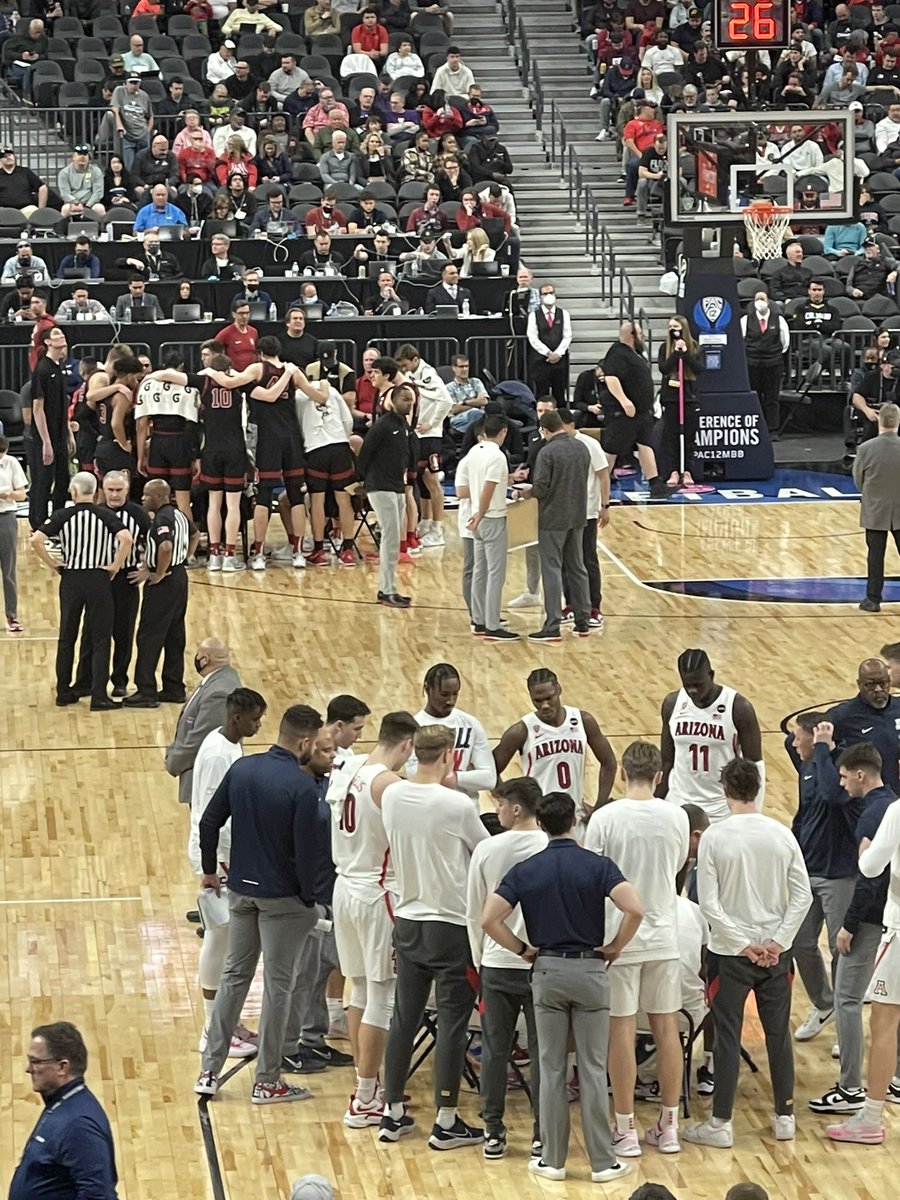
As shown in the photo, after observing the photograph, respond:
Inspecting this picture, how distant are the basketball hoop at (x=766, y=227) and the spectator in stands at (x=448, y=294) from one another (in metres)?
3.36

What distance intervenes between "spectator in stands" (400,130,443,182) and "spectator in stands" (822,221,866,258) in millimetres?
4739

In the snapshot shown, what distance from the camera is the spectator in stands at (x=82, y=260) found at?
2108 cm

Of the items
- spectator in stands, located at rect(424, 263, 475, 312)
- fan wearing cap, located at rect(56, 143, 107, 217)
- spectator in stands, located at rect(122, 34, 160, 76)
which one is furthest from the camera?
spectator in stands, located at rect(122, 34, 160, 76)

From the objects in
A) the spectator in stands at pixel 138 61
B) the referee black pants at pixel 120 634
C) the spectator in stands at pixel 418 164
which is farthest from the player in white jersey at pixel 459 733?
the spectator in stands at pixel 138 61

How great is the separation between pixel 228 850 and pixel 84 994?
123cm

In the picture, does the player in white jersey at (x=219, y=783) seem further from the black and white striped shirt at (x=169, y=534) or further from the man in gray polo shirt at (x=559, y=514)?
the man in gray polo shirt at (x=559, y=514)

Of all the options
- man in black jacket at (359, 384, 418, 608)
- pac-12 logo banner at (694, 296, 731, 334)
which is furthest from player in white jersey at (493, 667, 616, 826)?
pac-12 logo banner at (694, 296, 731, 334)

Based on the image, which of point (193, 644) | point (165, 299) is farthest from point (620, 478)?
point (193, 644)

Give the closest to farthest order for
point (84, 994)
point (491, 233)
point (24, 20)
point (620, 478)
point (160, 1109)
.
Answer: point (160, 1109) < point (84, 994) < point (620, 478) < point (491, 233) < point (24, 20)

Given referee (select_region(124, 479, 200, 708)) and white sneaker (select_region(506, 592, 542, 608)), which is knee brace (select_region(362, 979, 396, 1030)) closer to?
referee (select_region(124, 479, 200, 708))

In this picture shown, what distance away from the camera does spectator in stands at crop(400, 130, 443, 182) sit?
24.1 m

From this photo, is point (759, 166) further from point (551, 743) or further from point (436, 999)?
point (436, 999)

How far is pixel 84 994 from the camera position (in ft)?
28.1

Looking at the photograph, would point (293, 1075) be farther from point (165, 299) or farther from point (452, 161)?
point (452, 161)
